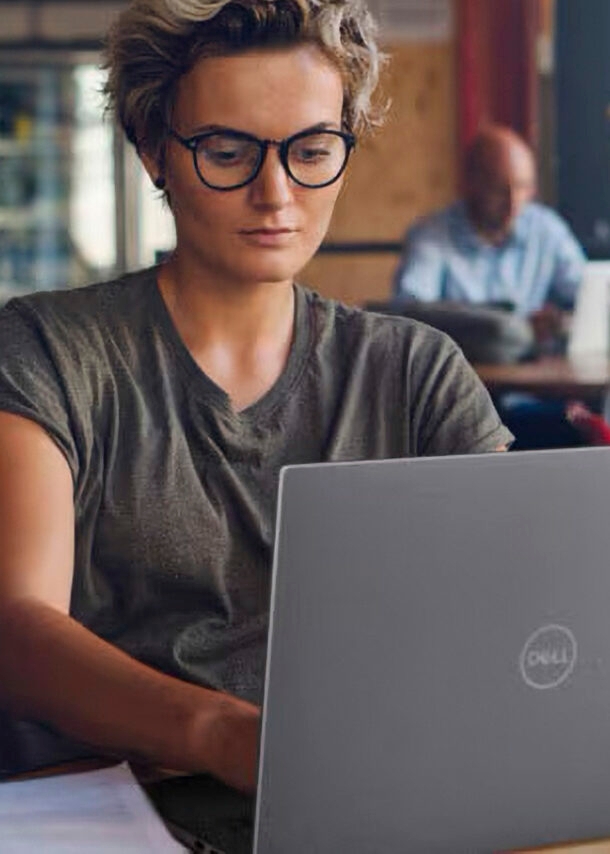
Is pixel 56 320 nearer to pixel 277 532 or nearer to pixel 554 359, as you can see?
pixel 277 532

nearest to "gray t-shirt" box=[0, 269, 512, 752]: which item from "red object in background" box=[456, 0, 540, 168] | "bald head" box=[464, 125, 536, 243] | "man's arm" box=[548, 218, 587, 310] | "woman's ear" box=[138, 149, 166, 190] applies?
"woman's ear" box=[138, 149, 166, 190]

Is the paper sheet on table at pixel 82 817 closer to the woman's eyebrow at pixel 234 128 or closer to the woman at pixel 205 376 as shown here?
the woman at pixel 205 376

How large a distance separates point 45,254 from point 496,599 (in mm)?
7038

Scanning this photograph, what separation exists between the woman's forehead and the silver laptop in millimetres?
608

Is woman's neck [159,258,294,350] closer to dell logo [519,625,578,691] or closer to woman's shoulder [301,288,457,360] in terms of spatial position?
woman's shoulder [301,288,457,360]

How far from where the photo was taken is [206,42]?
160cm

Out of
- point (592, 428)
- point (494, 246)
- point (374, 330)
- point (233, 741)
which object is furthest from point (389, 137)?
point (233, 741)

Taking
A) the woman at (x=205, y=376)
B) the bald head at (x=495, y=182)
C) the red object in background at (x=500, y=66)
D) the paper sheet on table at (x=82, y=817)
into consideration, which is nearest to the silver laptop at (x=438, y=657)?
the paper sheet on table at (x=82, y=817)

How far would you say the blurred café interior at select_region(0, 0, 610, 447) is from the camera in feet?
23.1

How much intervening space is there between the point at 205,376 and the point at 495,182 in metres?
4.06

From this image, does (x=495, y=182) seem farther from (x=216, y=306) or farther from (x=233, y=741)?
(x=233, y=741)

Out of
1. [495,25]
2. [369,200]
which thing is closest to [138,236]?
[369,200]

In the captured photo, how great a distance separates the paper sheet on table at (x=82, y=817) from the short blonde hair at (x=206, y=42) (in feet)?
2.21

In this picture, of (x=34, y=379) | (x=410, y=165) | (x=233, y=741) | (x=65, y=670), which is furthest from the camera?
(x=410, y=165)
